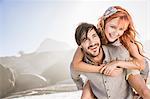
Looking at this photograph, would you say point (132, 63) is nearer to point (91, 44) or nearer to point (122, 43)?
point (122, 43)

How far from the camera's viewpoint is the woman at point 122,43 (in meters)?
1.91

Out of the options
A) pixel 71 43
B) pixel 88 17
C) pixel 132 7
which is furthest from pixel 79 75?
pixel 132 7

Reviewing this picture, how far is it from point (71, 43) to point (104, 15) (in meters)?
0.25

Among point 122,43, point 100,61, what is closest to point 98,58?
point 100,61

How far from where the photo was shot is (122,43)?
1950 mm

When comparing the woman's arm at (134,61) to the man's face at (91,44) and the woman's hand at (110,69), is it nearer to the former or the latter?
the woman's hand at (110,69)

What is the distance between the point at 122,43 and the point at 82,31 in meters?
0.22

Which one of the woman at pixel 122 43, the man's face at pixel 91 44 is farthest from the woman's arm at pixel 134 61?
the man's face at pixel 91 44

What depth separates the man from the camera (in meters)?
1.90

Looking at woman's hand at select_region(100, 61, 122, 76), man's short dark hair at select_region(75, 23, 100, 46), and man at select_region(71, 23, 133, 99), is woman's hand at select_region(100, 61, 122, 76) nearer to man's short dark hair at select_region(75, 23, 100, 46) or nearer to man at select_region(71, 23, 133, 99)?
man at select_region(71, 23, 133, 99)

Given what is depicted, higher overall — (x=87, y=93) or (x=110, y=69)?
(x=110, y=69)

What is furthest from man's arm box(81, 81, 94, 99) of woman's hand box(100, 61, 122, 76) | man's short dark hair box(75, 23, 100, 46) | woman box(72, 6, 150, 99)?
man's short dark hair box(75, 23, 100, 46)

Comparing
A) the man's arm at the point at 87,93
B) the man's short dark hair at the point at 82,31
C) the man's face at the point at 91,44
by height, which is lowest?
the man's arm at the point at 87,93

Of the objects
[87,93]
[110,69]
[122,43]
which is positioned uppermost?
[122,43]
